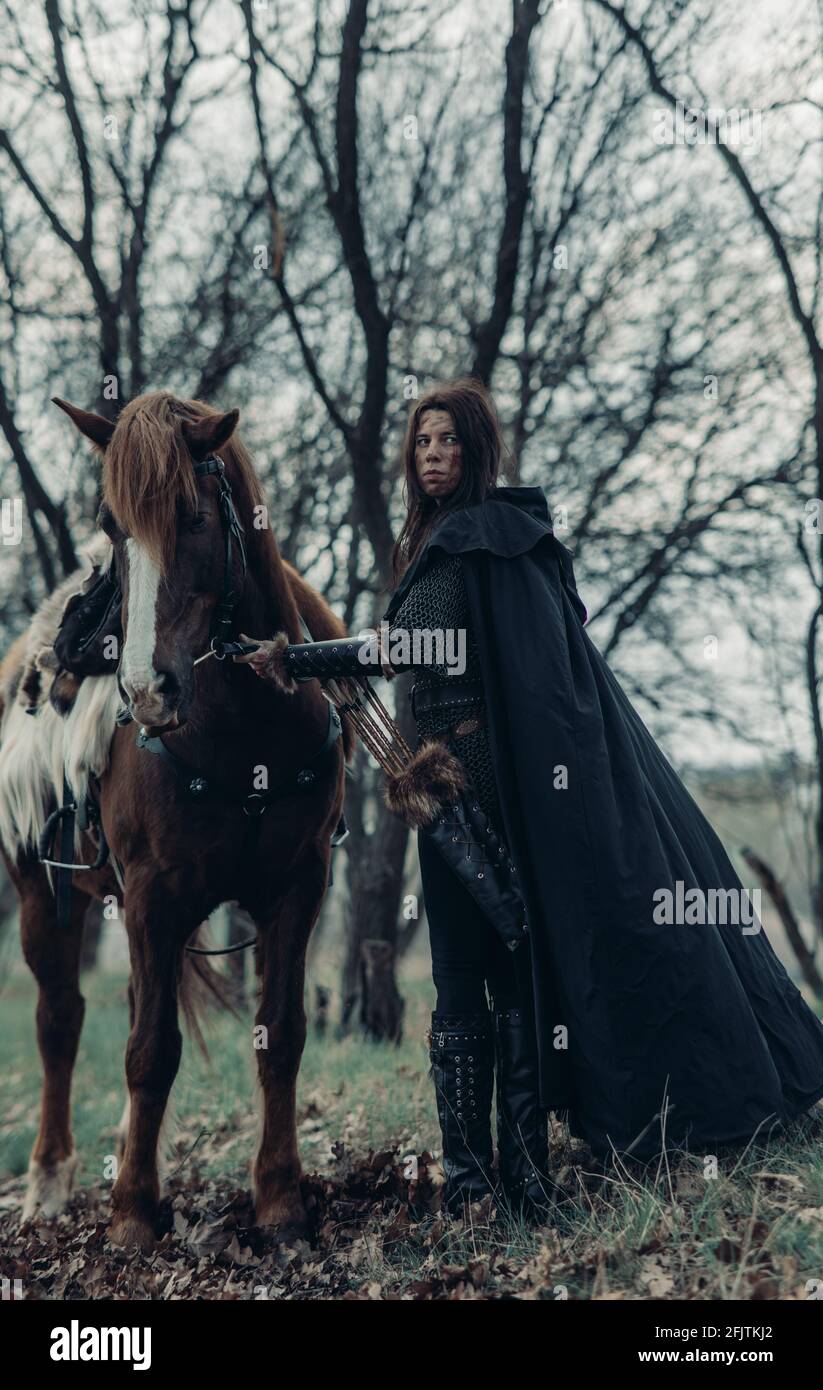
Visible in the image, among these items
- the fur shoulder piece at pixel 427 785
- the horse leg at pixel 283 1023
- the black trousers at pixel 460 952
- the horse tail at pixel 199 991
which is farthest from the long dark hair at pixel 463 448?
the horse tail at pixel 199 991

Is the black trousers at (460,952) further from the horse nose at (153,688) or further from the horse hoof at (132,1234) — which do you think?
the horse hoof at (132,1234)

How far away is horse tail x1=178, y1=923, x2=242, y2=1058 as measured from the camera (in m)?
4.96

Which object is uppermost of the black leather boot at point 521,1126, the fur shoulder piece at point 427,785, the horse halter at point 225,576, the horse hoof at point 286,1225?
the horse halter at point 225,576

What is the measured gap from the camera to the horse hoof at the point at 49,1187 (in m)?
4.82

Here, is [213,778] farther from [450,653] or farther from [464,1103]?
[464,1103]

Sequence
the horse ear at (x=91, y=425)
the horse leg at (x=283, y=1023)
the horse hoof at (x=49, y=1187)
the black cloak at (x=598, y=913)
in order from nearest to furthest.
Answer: the black cloak at (x=598, y=913), the horse ear at (x=91, y=425), the horse leg at (x=283, y=1023), the horse hoof at (x=49, y=1187)

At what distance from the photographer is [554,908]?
323 cm

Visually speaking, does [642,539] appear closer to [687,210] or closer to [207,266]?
[687,210]

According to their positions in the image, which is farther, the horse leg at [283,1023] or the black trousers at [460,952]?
the horse leg at [283,1023]

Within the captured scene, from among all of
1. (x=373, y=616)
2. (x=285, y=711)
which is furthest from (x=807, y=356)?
(x=285, y=711)

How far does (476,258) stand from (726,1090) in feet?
21.3

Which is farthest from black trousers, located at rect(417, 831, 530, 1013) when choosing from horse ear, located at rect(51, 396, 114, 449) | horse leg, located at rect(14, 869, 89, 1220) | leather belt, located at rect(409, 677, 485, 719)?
horse leg, located at rect(14, 869, 89, 1220)

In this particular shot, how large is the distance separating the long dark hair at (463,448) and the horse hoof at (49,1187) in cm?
331

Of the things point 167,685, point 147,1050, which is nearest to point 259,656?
point 167,685
